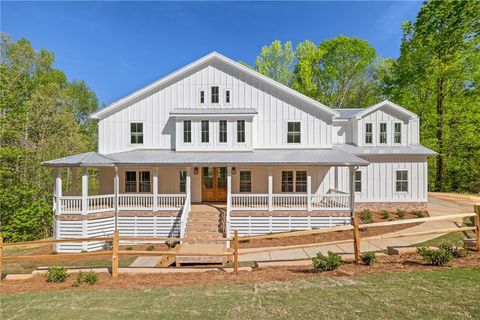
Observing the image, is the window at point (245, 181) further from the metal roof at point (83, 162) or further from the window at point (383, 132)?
the window at point (383, 132)

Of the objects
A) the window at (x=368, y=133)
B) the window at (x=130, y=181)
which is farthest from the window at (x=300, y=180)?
the window at (x=130, y=181)

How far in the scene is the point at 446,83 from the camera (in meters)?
25.5

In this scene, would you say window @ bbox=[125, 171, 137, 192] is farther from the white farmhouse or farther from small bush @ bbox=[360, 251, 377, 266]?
small bush @ bbox=[360, 251, 377, 266]

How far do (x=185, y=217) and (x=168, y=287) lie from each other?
7.07 m

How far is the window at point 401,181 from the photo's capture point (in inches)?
699

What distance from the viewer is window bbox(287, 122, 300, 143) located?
1797 cm

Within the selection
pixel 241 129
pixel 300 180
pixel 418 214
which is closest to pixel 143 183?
pixel 241 129

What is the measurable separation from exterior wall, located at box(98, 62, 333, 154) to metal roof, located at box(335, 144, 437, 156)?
201 cm

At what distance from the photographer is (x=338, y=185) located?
18125 mm

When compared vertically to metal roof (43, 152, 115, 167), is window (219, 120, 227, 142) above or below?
above

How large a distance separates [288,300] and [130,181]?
47.5ft

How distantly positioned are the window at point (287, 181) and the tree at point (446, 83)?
1678 centimetres

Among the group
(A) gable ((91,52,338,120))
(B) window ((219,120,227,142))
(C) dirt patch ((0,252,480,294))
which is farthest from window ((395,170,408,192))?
(B) window ((219,120,227,142))

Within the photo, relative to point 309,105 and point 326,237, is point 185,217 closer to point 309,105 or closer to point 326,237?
point 326,237
